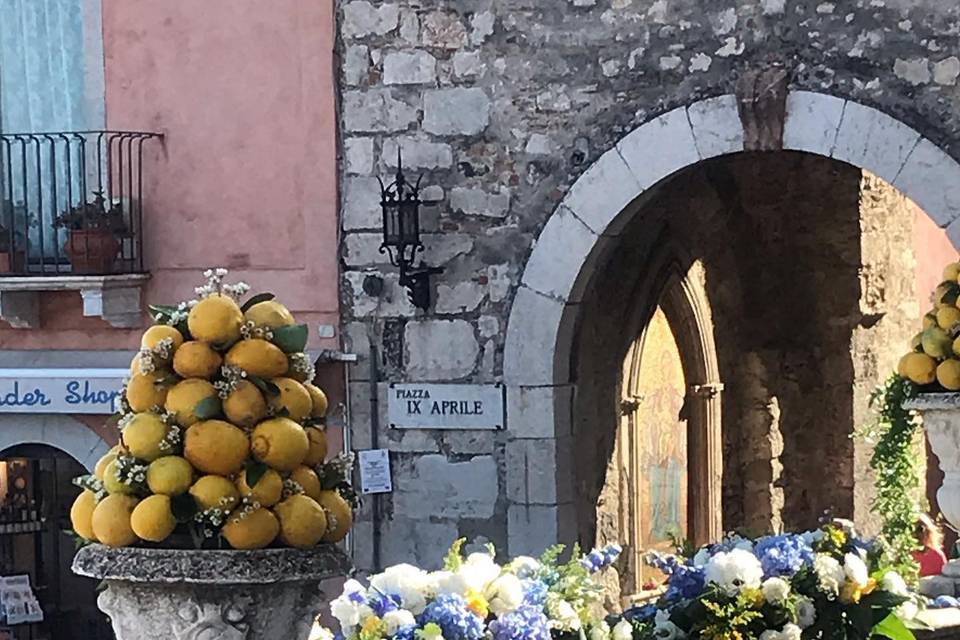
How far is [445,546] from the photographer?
9.19 m

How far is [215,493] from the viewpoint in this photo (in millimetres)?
4816

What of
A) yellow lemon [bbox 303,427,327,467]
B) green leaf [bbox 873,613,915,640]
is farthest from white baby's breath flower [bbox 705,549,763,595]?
yellow lemon [bbox 303,427,327,467]

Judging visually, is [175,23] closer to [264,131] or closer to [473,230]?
[264,131]

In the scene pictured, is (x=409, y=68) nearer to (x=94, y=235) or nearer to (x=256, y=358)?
(x=94, y=235)

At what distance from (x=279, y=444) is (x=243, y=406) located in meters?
0.13

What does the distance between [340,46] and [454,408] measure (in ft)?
6.02

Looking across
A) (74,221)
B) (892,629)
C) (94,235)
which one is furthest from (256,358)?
(74,221)

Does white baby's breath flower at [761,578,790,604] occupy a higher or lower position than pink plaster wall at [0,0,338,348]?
lower

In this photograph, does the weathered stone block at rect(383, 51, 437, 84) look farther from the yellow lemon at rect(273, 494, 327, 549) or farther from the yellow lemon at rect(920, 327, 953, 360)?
the yellow lemon at rect(273, 494, 327, 549)

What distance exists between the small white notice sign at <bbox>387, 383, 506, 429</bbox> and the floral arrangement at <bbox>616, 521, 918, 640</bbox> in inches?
131

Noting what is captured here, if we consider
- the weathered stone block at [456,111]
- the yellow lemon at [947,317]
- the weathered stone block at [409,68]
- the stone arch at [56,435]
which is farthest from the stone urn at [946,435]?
the stone arch at [56,435]

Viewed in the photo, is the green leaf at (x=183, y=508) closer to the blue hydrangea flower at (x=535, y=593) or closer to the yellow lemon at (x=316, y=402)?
the yellow lemon at (x=316, y=402)

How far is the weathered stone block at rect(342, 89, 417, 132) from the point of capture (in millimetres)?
9219

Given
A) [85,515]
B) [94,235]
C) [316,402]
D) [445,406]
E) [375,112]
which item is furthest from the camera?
[94,235]
